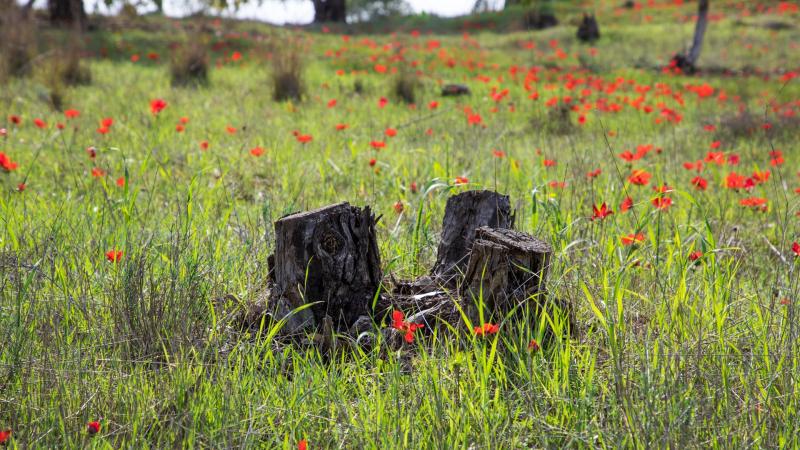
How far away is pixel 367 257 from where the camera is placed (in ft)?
7.55

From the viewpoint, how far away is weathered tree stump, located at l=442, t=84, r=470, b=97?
825 cm

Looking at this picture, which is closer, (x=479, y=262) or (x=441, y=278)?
(x=479, y=262)

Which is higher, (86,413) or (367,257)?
(367,257)

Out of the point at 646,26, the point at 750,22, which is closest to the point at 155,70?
the point at 646,26

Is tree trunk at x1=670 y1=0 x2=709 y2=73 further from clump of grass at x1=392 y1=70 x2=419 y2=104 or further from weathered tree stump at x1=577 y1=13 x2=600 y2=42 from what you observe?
clump of grass at x1=392 y1=70 x2=419 y2=104

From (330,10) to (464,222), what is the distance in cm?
2110

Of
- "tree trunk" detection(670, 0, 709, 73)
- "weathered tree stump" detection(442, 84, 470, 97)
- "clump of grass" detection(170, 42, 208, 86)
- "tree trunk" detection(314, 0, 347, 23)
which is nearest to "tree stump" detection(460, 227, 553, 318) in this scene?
"weathered tree stump" detection(442, 84, 470, 97)

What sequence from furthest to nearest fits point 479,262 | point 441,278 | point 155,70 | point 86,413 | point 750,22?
point 750,22, point 155,70, point 441,278, point 479,262, point 86,413

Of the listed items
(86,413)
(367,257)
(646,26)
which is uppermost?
(646,26)

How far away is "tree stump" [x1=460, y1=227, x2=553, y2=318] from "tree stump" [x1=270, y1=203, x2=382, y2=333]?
1.21ft

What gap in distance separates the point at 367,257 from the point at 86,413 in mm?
965

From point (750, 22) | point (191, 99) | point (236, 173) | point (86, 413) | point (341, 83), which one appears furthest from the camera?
point (750, 22)

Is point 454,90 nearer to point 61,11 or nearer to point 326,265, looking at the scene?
point 326,265

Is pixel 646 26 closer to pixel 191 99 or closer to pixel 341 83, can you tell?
pixel 341 83
